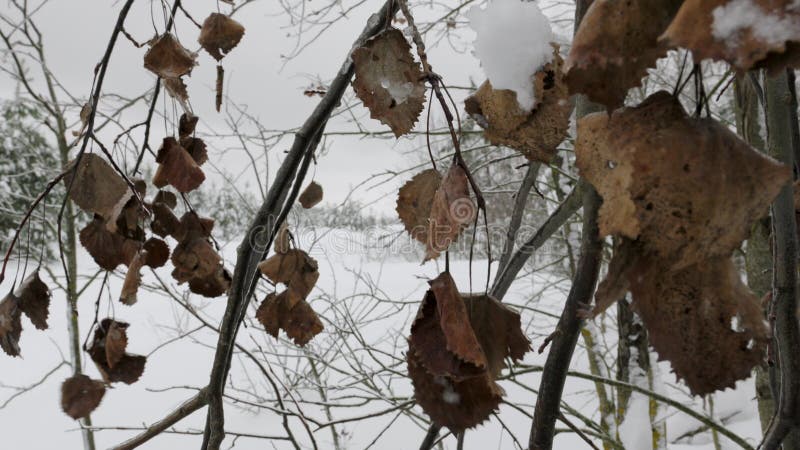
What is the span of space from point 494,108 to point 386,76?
0.26 ft

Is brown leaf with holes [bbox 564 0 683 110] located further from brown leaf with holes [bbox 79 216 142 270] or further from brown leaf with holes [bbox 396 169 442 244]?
brown leaf with holes [bbox 79 216 142 270]

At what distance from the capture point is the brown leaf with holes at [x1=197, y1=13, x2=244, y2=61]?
0.63m

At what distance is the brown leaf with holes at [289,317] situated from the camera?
621 mm

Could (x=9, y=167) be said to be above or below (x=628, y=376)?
above

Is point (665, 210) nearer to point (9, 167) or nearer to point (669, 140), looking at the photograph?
point (669, 140)

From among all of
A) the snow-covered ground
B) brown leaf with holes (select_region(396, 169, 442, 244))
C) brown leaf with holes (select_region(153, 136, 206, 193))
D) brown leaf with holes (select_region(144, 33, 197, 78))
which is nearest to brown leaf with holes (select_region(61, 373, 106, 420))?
brown leaf with holes (select_region(153, 136, 206, 193))

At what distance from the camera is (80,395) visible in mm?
585

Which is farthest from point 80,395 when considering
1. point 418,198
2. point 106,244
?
point 418,198

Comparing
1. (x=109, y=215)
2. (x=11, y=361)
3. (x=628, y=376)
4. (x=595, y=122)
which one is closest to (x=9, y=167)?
(x=11, y=361)

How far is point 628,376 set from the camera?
7.77ft

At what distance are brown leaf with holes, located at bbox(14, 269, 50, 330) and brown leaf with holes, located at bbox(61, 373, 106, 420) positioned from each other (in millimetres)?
72

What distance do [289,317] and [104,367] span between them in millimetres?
189

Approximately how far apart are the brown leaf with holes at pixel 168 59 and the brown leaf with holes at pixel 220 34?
90mm

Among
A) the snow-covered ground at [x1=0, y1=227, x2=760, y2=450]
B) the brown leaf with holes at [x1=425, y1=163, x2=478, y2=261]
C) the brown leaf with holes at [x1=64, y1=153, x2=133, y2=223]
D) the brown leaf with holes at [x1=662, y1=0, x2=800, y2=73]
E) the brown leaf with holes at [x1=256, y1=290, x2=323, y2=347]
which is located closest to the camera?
the brown leaf with holes at [x1=662, y1=0, x2=800, y2=73]
